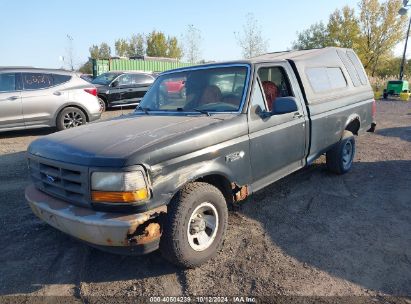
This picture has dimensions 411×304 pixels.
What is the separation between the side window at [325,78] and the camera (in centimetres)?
497

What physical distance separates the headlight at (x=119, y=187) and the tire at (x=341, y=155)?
3.84m

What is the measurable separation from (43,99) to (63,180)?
6748 mm

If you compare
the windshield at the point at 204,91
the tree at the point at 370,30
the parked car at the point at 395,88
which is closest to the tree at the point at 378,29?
the tree at the point at 370,30

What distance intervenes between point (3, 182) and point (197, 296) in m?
4.35

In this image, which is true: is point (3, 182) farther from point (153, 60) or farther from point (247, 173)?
point (153, 60)

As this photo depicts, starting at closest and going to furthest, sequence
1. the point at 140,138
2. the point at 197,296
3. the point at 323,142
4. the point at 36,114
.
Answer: the point at 197,296, the point at 140,138, the point at 323,142, the point at 36,114

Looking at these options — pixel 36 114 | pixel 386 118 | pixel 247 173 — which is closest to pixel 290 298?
pixel 247 173

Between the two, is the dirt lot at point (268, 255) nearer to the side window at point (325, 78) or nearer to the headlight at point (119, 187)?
the headlight at point (119, 187)

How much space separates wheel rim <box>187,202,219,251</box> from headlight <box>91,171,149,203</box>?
60cm

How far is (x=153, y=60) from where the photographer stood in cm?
3572

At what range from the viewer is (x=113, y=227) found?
8.78ft

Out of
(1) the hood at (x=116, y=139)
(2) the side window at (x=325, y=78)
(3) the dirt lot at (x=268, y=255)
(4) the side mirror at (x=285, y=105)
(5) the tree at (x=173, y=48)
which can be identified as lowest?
(3) the dirt lot at (x=268, y=255)

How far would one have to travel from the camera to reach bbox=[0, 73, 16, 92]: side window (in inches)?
339

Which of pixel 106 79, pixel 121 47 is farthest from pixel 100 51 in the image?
pixel 106 79
